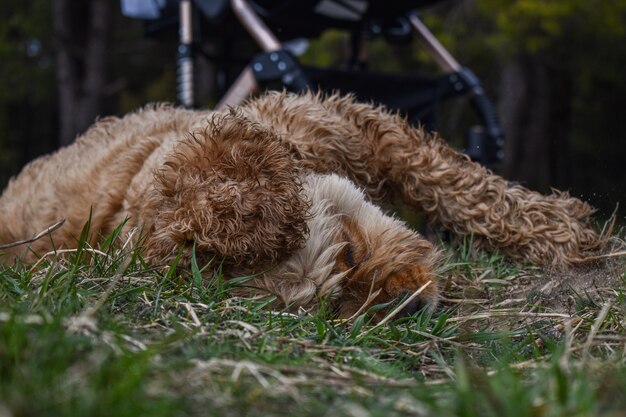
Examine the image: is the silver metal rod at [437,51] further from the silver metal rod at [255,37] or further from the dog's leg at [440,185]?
the dog's leg at [440,185]

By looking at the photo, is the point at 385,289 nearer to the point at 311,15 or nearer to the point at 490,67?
the point at 311,15

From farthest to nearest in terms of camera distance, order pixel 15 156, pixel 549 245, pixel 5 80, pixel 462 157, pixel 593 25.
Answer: pixel 15 156, pixel 5 80, pixel 593 25, pixel 462 157, pixel 549 245

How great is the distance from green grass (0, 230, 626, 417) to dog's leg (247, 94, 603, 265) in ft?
2.00

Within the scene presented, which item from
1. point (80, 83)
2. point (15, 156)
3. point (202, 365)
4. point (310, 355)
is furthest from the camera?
point (15, 156)

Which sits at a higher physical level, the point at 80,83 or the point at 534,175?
the point at 80,83

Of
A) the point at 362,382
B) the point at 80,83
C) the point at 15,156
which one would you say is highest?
the point at 362,382

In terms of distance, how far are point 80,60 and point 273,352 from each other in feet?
50.1

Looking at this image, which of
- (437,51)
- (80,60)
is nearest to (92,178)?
(437,51)

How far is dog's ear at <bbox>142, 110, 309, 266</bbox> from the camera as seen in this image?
2.86 metres

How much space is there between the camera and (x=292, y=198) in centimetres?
297

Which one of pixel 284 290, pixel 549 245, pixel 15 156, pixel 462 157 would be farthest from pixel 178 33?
pixel 15 156

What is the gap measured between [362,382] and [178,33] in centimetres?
719

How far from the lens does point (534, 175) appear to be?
1427cm

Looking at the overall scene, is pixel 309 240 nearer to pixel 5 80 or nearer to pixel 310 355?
pixel 310 355
